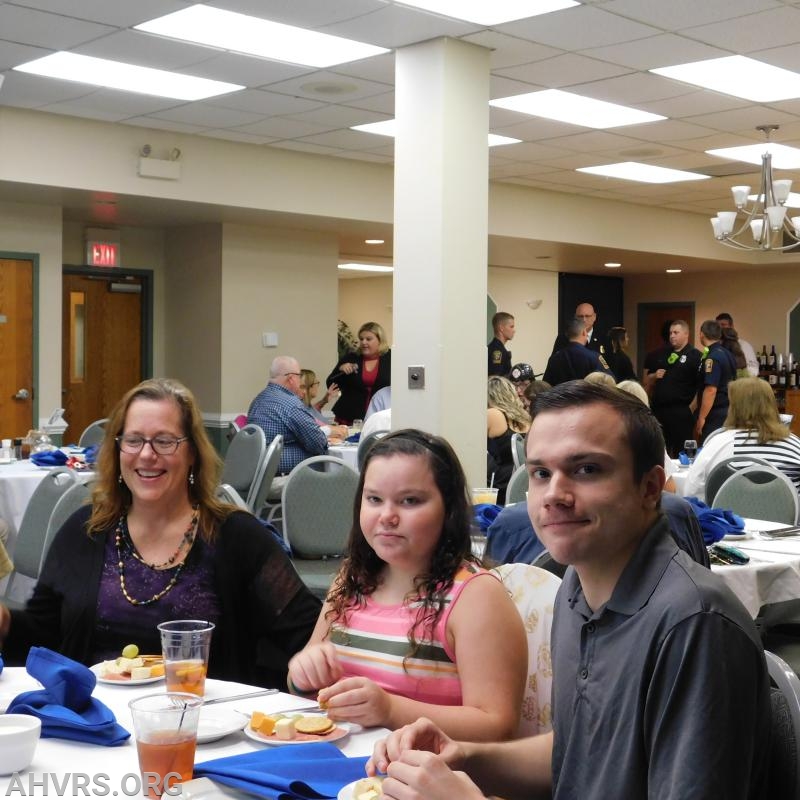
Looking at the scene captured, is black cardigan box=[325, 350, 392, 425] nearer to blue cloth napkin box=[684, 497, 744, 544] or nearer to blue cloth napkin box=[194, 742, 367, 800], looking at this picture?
blue cloth napkin box=[684, 497, 744, 544]

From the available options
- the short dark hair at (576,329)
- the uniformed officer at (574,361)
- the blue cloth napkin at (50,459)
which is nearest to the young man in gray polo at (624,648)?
the blue cloth napkin at (50,459)

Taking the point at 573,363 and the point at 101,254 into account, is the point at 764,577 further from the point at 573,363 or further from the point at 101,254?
the point at 101,254

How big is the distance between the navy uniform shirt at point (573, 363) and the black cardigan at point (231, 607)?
7567 millimetres

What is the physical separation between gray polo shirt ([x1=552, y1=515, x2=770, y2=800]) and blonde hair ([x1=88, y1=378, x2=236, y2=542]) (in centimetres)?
134

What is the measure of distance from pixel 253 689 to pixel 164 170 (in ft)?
23.3

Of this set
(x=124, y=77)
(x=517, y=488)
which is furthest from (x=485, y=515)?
(x=124, y=77)

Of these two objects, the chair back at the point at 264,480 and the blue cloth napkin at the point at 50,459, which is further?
the chair back at the point at 264,480

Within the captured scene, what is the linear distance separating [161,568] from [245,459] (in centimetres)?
423

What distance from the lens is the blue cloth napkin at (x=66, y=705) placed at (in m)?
1.75

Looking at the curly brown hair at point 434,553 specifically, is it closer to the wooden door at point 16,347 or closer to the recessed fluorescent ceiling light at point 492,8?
the recessed fluorescent ceiling light at point 492,8

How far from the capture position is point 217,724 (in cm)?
180

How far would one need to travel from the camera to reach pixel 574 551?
1.42 meters

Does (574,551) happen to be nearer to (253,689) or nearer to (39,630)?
(253,689)

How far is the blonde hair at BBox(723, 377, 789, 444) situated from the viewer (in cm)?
555
